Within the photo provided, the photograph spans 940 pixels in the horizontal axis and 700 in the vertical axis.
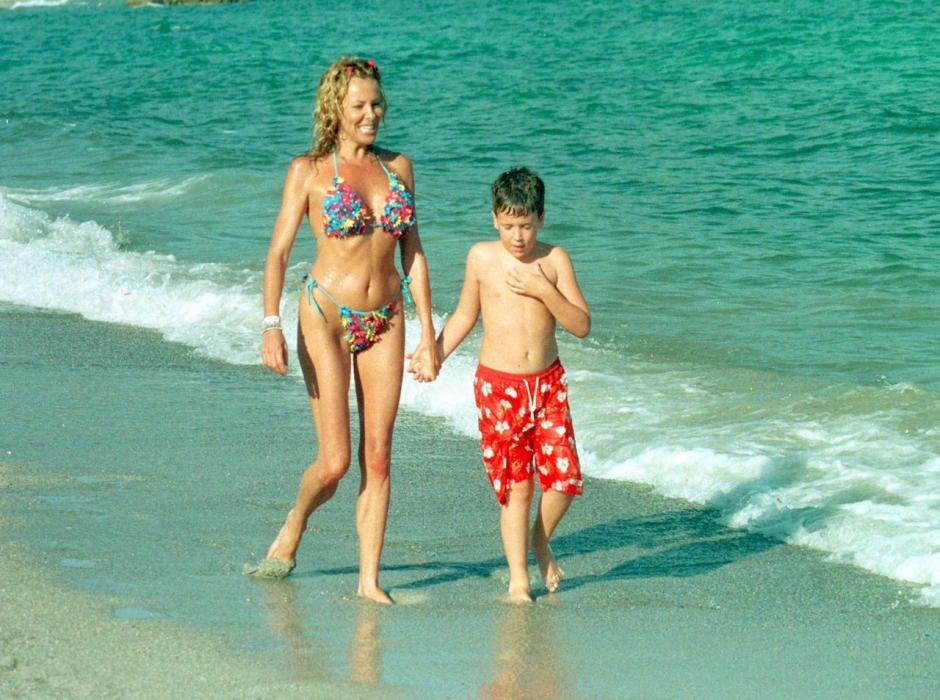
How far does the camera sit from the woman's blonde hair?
15.1ft

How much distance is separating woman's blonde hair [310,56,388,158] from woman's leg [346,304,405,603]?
0.58m

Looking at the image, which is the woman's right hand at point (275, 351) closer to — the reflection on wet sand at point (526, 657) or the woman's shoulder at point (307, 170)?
the woman's shoulder at point (307, 170)

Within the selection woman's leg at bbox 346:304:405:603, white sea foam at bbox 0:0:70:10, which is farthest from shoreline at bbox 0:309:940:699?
white sea foam at bbox 0:0:70:10

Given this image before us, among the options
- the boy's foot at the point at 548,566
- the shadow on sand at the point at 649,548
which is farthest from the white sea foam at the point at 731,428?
the boy's foot at the point at 548,566

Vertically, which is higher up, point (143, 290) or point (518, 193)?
point (518, 193)

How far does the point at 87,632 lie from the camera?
13.6 ft

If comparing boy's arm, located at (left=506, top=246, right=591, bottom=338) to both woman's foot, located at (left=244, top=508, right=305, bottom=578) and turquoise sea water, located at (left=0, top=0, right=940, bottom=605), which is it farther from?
turquoise sea water, located at (left=0, top=0, right=940, bottom=605)

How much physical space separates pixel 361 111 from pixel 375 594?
5.11ft

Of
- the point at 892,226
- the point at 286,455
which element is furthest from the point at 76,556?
the point at 892,226

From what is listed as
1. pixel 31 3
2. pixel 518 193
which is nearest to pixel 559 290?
pixel 518 193

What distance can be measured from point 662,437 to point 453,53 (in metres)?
25.1

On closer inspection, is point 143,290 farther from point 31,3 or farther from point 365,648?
point 31,3

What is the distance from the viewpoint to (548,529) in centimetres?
494

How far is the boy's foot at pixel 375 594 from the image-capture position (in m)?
4.70
